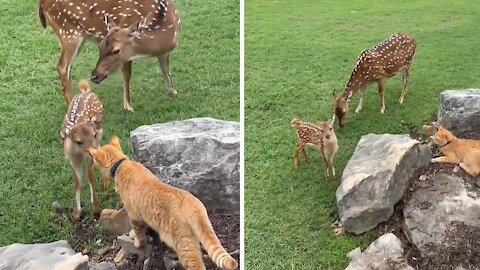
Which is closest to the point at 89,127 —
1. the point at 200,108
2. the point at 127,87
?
the point at 127,87

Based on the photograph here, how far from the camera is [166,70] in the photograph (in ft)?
5.55

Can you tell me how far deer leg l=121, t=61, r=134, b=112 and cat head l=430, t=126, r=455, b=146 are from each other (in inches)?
34.5

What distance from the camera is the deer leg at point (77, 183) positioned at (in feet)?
4.75

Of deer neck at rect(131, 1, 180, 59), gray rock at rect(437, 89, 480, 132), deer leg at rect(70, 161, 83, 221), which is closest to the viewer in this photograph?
deer leg at rect(70, 161, 83, 221)

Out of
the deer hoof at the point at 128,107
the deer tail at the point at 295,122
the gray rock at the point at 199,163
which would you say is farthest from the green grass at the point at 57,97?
the deer tail at the point at 295,122

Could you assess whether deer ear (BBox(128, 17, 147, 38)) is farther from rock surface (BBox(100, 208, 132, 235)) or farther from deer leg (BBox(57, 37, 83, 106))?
→ rock surface (BBox(100, 208, 132, 235))

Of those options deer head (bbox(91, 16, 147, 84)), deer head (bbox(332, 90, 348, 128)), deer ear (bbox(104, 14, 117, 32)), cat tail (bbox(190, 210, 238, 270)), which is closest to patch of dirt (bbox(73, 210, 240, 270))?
cat tail (bbox(190, 210, 238, 270))

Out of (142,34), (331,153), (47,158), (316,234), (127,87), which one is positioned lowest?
(316,234)

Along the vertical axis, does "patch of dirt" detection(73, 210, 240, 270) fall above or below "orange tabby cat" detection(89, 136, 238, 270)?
below

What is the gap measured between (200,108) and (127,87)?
20 cm

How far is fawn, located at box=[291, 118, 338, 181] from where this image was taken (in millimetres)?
1862

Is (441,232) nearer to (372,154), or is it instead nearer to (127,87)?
(372,154)

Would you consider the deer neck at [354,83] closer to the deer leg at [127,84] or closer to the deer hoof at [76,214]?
the deer leg at [127,84]

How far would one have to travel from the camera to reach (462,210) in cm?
166
